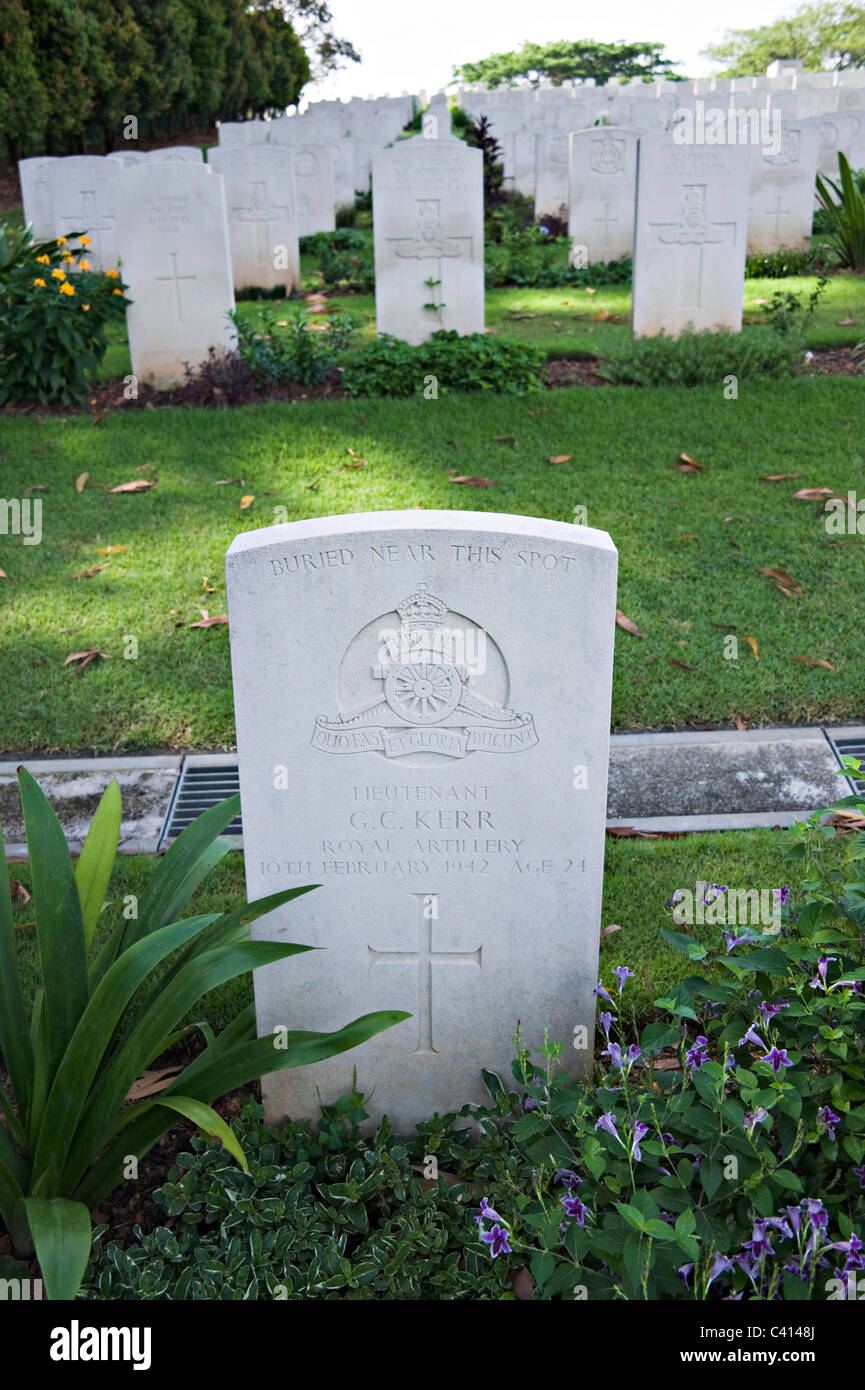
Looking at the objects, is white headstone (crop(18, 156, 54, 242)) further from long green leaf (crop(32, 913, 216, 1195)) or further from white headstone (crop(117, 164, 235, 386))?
long green leaf (crop(32, 913, 216, 1195))

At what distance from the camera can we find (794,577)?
16.8 ft

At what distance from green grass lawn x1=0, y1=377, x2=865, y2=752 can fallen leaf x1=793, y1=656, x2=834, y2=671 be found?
25 mm

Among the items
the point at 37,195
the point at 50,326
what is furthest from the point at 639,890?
the point at 37,195

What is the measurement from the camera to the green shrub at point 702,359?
7.61 m

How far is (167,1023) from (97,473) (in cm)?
504

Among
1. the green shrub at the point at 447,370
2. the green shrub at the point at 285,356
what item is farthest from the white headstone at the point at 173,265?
the green shrub at the point at 447,370

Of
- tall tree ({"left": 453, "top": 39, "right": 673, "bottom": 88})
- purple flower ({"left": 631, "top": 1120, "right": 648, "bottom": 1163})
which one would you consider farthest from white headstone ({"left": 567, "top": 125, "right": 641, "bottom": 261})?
tall tree ({"left": 453, "top": 39, "right": 673, "bottom": 88})

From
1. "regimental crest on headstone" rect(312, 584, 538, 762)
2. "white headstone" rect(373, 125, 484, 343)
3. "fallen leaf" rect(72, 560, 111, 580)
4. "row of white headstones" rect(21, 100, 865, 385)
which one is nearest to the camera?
"regimental crest on headstone" rect(312, 584, 538, 762)

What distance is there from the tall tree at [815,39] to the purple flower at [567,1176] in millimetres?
47629

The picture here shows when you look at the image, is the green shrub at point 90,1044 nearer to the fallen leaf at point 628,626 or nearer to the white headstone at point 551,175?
the fallen leaf at point 628,626

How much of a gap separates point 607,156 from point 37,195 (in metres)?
5.80

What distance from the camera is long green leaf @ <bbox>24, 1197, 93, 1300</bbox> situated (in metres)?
1.84

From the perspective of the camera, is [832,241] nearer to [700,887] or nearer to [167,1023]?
[700,887]

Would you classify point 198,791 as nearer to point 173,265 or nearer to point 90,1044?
point 90,1044
